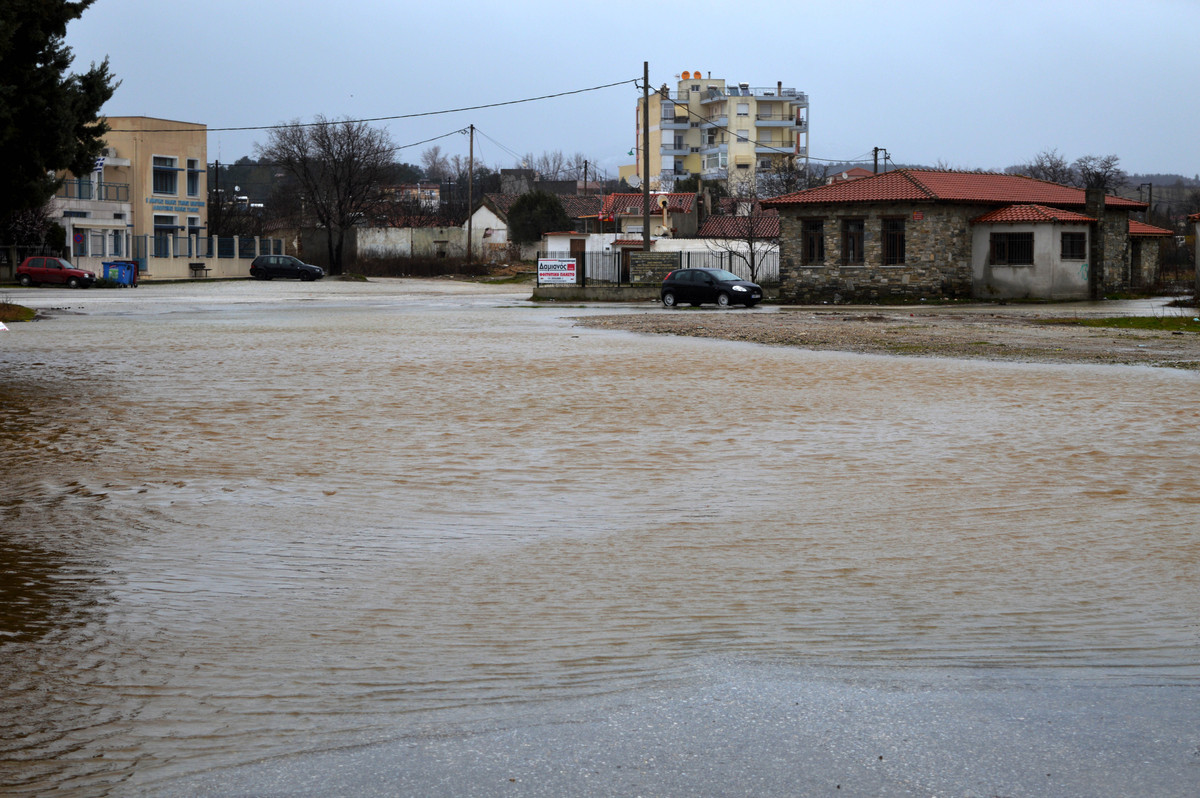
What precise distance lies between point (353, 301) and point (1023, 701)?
46.0m

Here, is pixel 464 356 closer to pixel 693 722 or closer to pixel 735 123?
pixel 693 722

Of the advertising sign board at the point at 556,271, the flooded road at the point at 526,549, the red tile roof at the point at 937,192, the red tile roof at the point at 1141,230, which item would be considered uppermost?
the red tile roof at the point at 937,192

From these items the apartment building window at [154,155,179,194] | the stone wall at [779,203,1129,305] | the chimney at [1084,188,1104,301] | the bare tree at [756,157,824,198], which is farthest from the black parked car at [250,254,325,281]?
the chimney at [1084,188,1104,301]

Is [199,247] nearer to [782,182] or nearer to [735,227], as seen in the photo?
[735,227]

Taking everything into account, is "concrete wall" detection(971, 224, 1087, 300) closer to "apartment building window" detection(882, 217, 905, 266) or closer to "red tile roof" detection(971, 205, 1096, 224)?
"red tile roof" detection(971, 205, 1096, 224)

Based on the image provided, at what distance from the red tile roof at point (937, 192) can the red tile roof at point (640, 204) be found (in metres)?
33.1

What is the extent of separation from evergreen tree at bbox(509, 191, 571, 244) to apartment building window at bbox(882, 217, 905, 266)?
52031 mm

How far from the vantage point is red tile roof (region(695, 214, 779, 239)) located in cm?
7494

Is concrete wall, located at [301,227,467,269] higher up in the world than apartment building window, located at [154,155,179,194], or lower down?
lower down

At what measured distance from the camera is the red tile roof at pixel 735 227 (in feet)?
246

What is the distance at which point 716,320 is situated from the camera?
114 ft

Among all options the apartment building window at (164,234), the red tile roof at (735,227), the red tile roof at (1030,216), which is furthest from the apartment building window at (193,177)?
the red tile roof at (1030,216)

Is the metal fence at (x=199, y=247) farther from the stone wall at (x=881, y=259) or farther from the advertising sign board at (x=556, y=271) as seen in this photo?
the stone wall at (x=881, y=259)

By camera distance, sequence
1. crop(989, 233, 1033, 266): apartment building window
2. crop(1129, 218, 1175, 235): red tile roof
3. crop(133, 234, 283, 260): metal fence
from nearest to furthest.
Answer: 1. crop(989, 233, 1033, 266): apartment building window
2. crop(1129, 218, 1175, 235): red tile roof
3. crop(133, 234, 283, 260): metal fence
